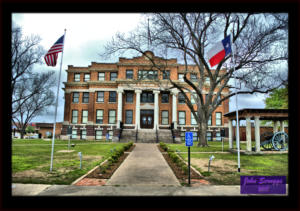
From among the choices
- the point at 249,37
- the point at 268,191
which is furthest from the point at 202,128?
the point at 268,191

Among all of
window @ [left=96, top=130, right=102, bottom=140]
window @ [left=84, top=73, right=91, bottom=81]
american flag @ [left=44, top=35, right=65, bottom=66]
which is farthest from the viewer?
window @ [left=84, top=73, right=91, bottom=81]

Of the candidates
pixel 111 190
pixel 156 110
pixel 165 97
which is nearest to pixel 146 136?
pixel 156 110

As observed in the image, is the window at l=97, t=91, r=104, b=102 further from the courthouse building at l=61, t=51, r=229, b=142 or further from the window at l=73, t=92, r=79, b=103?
the window at l=73, t=92, r=79, b=103

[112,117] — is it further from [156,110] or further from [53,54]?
[53,54]

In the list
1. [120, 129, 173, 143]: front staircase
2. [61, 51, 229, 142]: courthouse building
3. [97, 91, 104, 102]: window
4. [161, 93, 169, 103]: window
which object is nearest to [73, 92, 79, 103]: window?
[61, 51, 229, 142]: courthouse building

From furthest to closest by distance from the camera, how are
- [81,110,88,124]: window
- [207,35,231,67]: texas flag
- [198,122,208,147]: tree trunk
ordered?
[81,110,88,124]: window, [198,122,208,147]: tree trunk, [207,35,231,67]: texas flag

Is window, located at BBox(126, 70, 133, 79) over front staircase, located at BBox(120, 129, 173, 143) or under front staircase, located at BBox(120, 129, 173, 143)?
over

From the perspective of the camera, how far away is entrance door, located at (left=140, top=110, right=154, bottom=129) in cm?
3158

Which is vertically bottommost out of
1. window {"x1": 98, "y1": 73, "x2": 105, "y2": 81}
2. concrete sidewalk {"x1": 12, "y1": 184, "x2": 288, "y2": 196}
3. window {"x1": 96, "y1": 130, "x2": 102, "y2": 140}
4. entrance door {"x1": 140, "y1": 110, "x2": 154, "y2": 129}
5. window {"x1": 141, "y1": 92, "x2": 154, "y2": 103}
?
window {"x1": 96, "y1": 130, "x2": 102, "y2": 140}

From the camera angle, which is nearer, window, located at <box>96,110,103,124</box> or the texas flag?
the texas flag

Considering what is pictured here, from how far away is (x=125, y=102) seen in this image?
3198 centimetres
